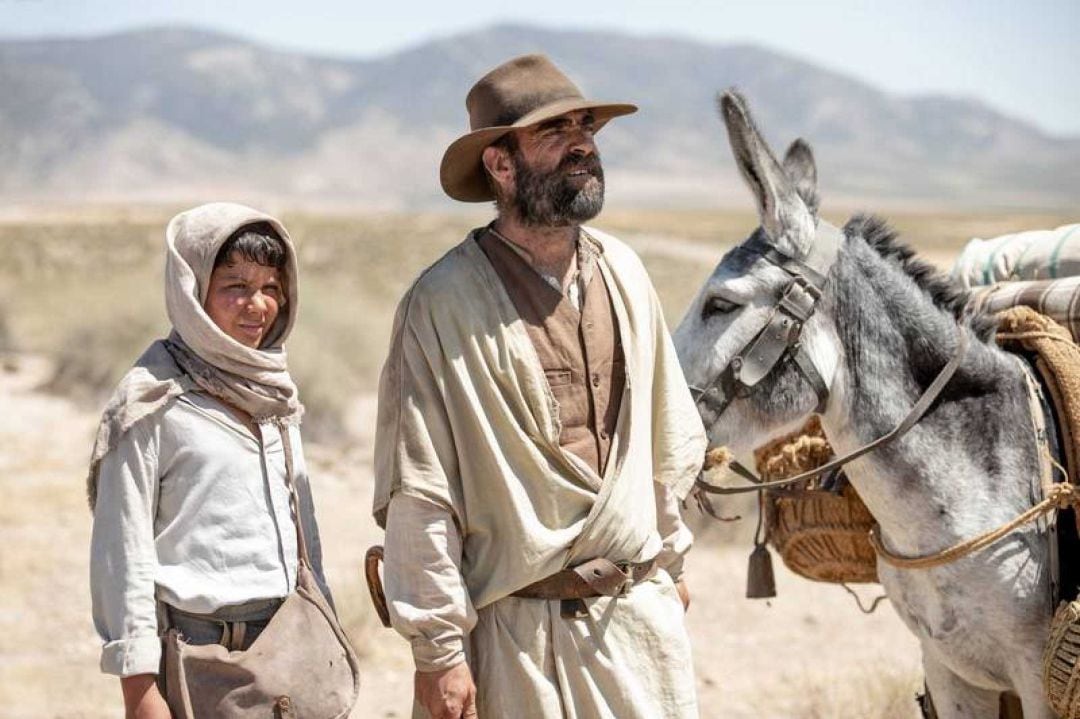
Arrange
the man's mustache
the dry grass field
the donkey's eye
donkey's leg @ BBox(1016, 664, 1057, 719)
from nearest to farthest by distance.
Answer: the man's mustache
donkey's leg @ BBox(1016, 664, 1057, 719)
the donkey's eye
the dry grass field

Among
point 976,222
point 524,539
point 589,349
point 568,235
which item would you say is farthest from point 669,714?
point 976,222

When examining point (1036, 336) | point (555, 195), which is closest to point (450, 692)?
point (555, 195)

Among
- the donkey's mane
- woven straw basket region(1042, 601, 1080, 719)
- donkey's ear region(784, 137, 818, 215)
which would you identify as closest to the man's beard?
donkey's ear region(784, 137, 818, 215)

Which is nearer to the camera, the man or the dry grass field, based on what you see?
the man

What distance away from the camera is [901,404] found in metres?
3.85

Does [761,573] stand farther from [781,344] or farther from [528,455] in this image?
[528,455]

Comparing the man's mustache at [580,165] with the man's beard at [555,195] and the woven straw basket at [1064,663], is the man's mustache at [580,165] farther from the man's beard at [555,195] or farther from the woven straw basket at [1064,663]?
the woven straw basket at [1064,663]

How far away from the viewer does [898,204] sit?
17838 centimetres

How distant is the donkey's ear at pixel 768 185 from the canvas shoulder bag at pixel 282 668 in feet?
4.85

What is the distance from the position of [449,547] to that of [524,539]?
18 cm

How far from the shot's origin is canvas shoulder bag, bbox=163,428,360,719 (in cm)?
304

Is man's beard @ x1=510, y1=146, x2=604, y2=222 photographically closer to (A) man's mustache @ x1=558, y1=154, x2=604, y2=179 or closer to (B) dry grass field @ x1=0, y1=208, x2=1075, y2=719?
(A) man's mustache @ x1=558, y1=154, x2=604, y2=179

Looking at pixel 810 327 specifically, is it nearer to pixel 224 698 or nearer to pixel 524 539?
pixel 524 539

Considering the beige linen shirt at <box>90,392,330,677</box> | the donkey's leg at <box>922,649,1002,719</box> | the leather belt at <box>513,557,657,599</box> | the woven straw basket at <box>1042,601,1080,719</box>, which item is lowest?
the donkey's leg at <box>922,649,1002,719</box>
